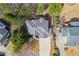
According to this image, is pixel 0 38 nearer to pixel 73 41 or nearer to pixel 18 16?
pixel 18 16

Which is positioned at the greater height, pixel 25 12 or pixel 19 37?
pixel 25 12

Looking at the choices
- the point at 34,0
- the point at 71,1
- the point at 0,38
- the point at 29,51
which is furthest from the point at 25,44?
the point at 71,1

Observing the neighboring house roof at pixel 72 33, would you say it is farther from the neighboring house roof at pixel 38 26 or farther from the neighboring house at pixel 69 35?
the neighboring house roof at pixel 38 26

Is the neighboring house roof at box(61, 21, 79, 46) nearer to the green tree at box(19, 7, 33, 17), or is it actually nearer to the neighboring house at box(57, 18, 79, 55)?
the neighboring house at box(57, 18, 79, 55)

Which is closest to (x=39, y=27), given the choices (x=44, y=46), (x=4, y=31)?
(x=44, y=46)

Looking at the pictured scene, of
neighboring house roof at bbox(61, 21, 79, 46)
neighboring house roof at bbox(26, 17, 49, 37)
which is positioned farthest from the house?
neighboring house roof at bbox(61, 21, 79, 46)

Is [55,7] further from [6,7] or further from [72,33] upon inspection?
[6,7]
